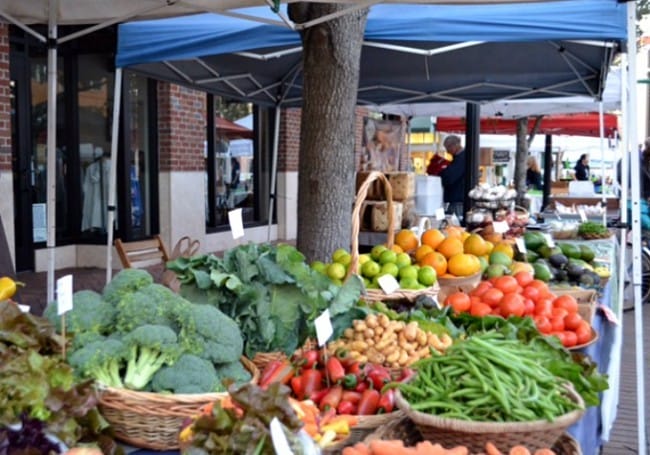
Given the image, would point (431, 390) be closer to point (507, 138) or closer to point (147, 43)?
point (147, 43)

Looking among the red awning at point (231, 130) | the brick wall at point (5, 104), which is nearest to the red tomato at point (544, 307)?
the brick wall at point (5, 104)

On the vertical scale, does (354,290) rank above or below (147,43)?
below

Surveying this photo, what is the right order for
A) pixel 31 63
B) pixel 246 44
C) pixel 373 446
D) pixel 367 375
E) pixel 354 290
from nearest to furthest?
pixel 373 446 → pixel 367 375 → pixel 354 290 → pixel 246 44 → pixel 31 63

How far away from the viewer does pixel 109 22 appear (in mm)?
4277

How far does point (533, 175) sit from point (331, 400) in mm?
21176

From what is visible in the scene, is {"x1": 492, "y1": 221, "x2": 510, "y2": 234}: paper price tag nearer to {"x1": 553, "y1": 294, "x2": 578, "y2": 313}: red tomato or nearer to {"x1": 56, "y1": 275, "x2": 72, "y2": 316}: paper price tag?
{"x1": 553, "y1": 294, "x2": 578, "y2": 313}: red tomato

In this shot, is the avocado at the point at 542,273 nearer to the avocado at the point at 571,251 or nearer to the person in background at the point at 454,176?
the avocado at the point at 571,251

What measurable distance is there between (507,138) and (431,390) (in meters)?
18.4

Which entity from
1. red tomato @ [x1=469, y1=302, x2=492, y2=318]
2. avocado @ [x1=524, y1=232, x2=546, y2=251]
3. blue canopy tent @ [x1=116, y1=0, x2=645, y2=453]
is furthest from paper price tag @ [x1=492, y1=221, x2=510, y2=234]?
red tomato @ [x1=469, y1=302, x2=492, y2=318]

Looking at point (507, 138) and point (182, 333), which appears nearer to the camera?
point (182, 333)

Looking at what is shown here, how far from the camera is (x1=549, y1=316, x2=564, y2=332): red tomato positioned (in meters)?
3.41

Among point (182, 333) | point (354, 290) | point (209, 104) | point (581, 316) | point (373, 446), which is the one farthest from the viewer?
point (209, 104)

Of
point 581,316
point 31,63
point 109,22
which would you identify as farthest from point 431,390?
point 31,63

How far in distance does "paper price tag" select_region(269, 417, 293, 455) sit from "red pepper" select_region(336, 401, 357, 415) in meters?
0.77
